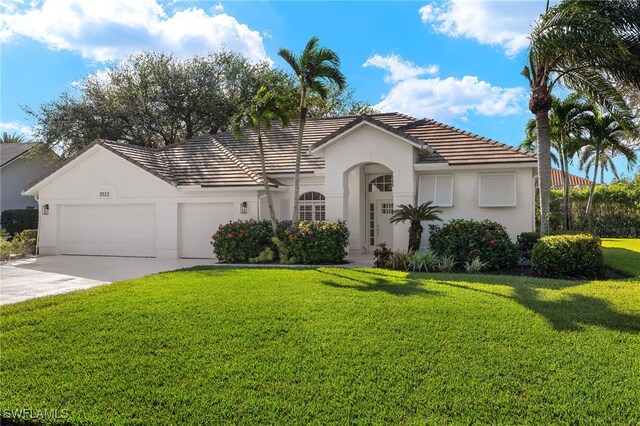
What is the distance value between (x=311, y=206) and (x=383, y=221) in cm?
307

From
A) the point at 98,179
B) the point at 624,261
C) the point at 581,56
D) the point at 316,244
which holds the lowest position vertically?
the point at 624,261

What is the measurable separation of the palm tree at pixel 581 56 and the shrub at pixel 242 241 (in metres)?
8.99

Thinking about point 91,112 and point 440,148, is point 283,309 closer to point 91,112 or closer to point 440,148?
point 440,148

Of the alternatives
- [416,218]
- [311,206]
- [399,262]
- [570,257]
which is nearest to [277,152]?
[311,206]

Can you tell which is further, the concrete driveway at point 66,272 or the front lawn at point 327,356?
the concrete driveway at point 66,272

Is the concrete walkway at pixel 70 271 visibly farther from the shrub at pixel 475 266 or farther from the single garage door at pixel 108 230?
the shrub at pixel 475 266

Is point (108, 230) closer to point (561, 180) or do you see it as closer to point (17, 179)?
point (17, 179)

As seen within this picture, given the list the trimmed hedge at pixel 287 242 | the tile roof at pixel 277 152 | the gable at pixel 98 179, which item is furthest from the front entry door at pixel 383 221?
the gable at pixel 98 179

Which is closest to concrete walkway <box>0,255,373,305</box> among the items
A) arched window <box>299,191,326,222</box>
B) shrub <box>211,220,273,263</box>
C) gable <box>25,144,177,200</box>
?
shrub <box>211,220,273,263</box>

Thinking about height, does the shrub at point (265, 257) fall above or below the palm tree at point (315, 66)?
below

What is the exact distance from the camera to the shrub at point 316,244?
15077 mm

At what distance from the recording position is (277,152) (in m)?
20.6

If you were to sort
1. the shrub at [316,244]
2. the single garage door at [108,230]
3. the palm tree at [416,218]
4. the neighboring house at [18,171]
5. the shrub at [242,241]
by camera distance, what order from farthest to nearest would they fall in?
the neighboring house at [18,171] < the single garage door at [108,230] < the shrub at [242,241] < the shrub at [316,244] < the palm tree at [416,218]

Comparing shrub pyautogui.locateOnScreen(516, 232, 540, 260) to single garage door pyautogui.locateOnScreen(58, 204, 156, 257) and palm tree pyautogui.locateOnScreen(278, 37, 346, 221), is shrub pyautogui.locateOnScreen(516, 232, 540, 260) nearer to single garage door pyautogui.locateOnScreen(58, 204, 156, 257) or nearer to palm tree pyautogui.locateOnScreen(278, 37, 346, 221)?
palm tree pyautogui.locateOnScreen(278, 37, 346, 221)
